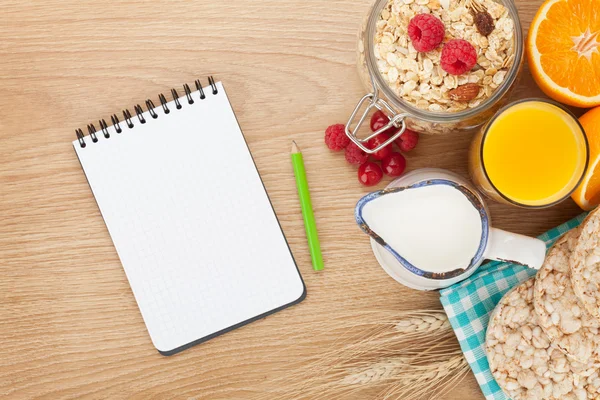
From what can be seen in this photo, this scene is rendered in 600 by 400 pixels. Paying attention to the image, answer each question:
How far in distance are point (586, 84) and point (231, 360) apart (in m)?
0.74

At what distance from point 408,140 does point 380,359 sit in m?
0.38

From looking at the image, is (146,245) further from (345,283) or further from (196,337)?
(345,283)

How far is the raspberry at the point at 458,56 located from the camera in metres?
0.74

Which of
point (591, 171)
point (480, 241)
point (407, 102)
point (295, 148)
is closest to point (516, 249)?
point (480, 241)

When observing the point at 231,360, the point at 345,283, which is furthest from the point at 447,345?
the point at 231,360

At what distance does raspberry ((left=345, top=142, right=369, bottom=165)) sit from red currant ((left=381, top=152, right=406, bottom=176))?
38 millimetres

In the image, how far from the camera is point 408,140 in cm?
93

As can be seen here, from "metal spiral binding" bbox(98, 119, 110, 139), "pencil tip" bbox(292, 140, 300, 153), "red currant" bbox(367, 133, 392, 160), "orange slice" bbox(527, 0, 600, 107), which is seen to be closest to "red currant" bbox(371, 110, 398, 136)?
"red currant" bbox(367, 133, 392, 160)

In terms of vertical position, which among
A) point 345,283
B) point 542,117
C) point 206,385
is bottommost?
point 206,385

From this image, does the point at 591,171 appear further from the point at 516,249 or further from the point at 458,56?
the point at 458,56

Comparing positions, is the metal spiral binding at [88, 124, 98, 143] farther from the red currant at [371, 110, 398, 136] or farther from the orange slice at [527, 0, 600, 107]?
the orange slice at [527, 0, 600, 107]

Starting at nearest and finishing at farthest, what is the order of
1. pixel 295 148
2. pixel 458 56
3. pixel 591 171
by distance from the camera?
pixel 458 56 < pixel 591 171 < pixel 295 148

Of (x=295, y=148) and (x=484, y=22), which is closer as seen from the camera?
(x=484, y=22)

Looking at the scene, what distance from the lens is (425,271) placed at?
2.66 feet
